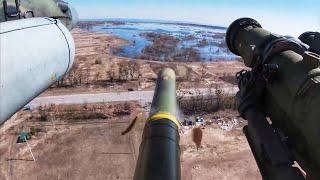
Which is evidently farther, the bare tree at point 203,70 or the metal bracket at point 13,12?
the bare tree at point 203,70

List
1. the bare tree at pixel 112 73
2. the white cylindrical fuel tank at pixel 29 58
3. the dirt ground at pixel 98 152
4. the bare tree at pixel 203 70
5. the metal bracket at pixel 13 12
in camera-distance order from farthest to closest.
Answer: the bare tree at pixel 203 70, the bare tree at pixel 112 73, the dirt ground at pixel 98 152, the metal bracket at pixel 13 12, the white cylindrical fuel tank at pixel 29 58

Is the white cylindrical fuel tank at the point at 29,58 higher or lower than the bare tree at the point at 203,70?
higher

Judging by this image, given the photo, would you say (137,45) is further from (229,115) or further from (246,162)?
(246,162)

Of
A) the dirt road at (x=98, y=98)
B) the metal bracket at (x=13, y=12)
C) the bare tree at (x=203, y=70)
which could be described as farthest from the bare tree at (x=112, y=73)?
the metal bracket at (x=13, y=12)

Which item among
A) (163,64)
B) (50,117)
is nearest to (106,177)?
(50,117)

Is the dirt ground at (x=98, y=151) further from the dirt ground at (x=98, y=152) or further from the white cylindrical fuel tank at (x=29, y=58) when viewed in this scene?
the white cylindrical fuel tank at (x=29, y=58)

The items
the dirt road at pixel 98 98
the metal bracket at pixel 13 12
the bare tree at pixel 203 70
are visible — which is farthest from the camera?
the bare tree at pixel 203 70

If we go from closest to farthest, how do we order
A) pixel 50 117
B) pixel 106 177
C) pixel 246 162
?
pixel 106 177 < pixel 246 162 < pixel 50 117
